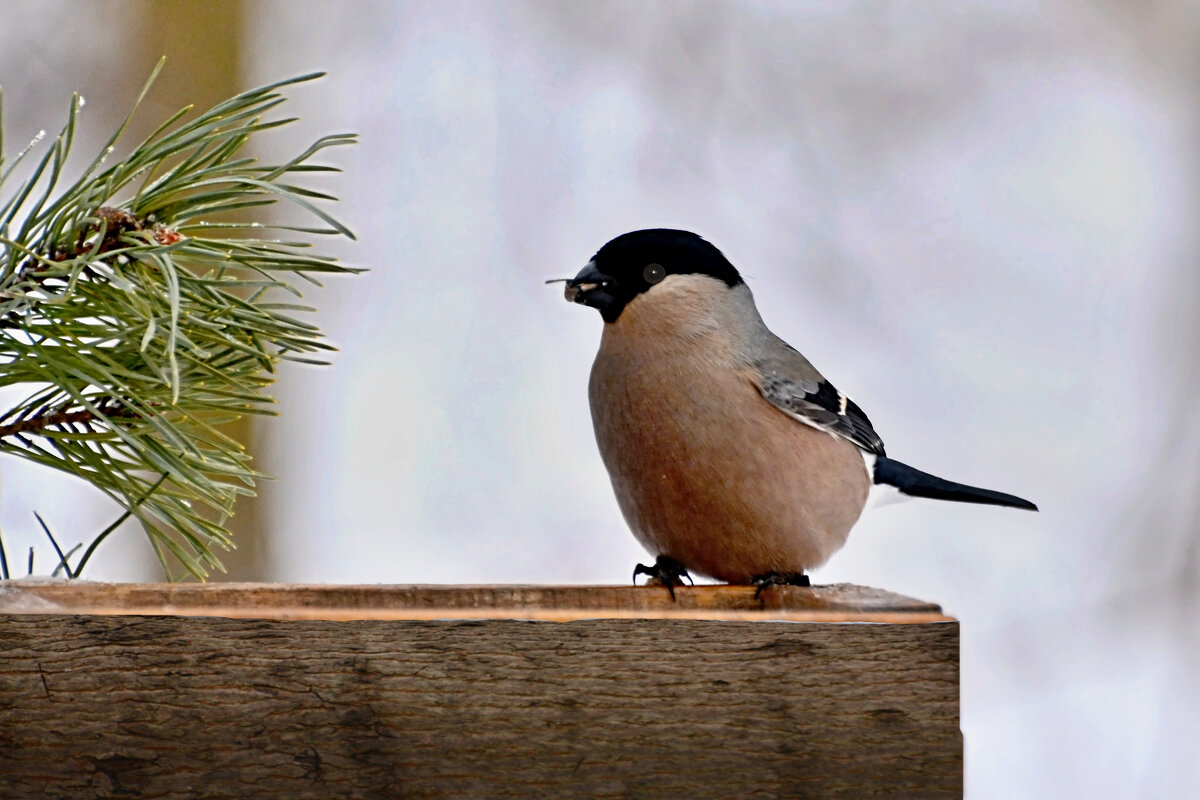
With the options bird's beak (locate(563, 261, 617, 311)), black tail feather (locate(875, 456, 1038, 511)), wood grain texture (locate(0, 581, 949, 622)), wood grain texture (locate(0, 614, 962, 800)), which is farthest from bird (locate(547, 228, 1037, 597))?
wood grain texture (locate(0, 614, 962, 800))

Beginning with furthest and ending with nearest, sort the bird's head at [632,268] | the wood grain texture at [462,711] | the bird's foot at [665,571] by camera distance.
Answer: the bird's head at [632,268] → the bird's foot at [665,571] → the wood grain texture at [462,711]

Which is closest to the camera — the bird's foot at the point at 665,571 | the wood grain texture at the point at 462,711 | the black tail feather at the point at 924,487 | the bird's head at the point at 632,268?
the wood grain texture at the point at 462,711

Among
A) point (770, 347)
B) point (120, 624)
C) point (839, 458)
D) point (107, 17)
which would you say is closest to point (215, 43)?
point (107, 17)

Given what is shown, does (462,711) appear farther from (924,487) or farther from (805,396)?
(924,487)

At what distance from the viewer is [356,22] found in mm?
4297

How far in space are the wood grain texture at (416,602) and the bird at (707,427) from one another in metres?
0.56

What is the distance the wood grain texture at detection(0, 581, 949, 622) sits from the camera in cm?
129

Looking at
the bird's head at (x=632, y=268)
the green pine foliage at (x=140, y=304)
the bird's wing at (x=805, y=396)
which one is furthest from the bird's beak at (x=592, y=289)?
the green pine foliage at (x=140, y=304)

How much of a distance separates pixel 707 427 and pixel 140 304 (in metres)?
0.96

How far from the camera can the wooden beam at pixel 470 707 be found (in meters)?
1.22

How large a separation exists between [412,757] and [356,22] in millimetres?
3530

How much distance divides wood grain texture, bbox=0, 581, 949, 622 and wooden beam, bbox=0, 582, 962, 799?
3cm

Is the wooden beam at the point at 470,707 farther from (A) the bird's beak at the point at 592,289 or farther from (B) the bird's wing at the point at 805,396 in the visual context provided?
(A) the bird's beak at the point at 592,289

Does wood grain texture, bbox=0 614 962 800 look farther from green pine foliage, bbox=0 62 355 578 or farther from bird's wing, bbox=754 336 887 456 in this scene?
bird's wing, bbox=754 336 887 456
